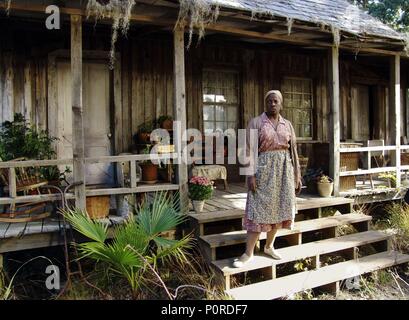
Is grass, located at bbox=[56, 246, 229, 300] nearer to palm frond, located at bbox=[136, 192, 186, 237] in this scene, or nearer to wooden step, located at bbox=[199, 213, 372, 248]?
wooden step, located at bbox=[199, 213, 372, 248]

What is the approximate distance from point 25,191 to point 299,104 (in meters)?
6.40

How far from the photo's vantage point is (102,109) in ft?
23.2

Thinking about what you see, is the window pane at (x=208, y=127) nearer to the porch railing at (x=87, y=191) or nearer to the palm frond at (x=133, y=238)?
the porch railing at (x=87, y=191)

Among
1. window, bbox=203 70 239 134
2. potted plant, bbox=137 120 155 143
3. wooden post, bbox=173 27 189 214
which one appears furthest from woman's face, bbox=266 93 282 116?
window, bbox=203 70 239 134

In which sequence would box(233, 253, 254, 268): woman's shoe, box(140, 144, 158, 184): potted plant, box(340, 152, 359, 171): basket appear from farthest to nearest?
box(340, 152, 359, 171): basket → box(140, 144, 158, 184): potted plant → box(233, 253, 254, 268): woman's shoe

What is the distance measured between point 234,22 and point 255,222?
2959 mm

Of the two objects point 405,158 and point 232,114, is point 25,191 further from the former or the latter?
point 405,158

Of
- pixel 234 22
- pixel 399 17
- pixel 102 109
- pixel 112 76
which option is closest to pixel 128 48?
pixel 112 76

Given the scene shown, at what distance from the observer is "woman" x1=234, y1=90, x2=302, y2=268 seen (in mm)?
4148

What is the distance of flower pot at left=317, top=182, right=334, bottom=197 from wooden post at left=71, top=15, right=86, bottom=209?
3674mm

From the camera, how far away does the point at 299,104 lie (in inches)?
363

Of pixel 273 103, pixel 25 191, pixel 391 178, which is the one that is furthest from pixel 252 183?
pixel 391 178

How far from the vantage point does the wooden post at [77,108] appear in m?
4.64

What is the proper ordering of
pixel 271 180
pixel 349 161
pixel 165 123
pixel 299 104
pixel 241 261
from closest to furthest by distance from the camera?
pixel 271 180
pixel 241 261
pixel 349 161
pixel 165 123
pixel 299 104
